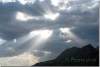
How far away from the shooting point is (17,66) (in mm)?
22469

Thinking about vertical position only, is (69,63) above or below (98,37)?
below

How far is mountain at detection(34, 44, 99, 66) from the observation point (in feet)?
75.3

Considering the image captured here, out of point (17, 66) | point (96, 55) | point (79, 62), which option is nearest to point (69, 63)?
point (79, 62)

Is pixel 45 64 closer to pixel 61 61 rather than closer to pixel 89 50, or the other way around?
pixel 61 61

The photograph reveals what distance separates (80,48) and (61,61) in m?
2.52

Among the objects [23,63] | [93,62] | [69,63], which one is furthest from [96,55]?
[23,63]

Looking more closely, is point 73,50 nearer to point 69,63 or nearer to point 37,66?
point 69,63

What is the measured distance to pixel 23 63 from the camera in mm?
22594

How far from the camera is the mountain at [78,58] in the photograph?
75.3 feet

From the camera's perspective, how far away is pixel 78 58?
23219 millimetres

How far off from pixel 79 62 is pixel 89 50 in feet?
7.42

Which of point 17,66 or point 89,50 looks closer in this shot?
point 17,66

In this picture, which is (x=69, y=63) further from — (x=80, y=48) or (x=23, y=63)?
(x=23, y=63)

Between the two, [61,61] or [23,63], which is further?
[61,61]
